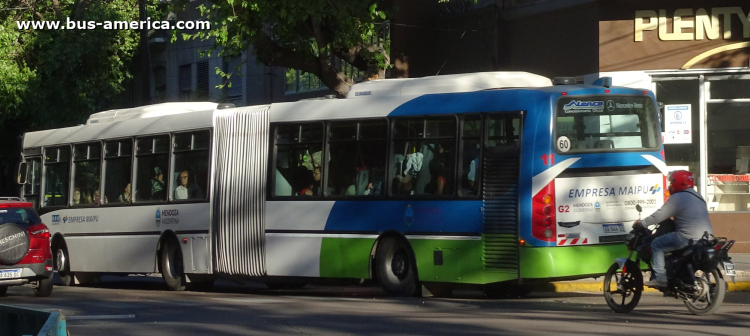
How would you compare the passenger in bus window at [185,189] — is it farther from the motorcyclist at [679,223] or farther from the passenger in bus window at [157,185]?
the motorcyclist at [679,223]

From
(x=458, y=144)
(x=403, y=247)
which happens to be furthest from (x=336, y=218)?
(x=458, y=144)

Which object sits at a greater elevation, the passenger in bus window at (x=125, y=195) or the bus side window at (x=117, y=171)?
the bus side window at (x=117, y=171)

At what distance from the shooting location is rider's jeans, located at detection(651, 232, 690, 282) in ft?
35.8

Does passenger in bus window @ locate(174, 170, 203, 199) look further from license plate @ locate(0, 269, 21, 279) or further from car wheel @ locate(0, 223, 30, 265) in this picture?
license plate @ locate(0, 269, 21, 279)

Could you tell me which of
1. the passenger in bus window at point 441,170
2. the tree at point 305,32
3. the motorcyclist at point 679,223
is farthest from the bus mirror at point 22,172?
the motorcyclist at point 679,223

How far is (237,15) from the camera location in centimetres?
1877

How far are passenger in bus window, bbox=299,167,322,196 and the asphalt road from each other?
1472 mm

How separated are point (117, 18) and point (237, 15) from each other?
13.8 meters

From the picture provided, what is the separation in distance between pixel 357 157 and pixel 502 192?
2.50 metres

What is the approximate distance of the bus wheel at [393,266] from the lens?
13.9 meters

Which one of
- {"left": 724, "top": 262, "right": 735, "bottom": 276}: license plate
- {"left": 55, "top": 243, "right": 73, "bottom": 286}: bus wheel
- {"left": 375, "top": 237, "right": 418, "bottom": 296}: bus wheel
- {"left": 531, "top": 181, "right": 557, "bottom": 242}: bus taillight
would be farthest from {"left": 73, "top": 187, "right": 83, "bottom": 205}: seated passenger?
{"left": 724, "top": 262, "right": 735, "bottom": 276}: license plate

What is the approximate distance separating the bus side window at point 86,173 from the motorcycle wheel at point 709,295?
11.3 metres

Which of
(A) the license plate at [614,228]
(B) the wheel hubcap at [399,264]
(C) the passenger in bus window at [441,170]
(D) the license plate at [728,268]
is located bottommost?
(B) the wheel hubcap at [399,264]

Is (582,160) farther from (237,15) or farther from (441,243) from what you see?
(237,15)
